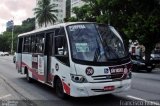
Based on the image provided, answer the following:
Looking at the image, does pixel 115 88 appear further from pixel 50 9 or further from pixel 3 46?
pixel 3 46

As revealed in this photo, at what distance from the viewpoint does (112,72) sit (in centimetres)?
1073

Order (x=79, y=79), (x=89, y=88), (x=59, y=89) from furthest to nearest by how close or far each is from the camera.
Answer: (x=59, y=89), (x=79, y=79), (x=89, y=88)

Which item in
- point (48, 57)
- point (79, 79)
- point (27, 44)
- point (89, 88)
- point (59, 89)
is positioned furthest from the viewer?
point (27, 44)

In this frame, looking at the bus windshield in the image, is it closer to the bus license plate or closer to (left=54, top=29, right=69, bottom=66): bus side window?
(left=54, top=29, right=69, bottom=66): bus side window

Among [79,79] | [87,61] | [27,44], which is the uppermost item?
[27,44]

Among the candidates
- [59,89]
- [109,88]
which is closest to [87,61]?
[109,88]

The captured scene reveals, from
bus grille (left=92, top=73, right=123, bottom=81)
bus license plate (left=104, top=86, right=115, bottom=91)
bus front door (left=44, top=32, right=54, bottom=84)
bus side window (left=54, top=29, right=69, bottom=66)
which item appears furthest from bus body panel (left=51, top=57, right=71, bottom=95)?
bus license plate (left=104, top=86, right=115, bottom=91)

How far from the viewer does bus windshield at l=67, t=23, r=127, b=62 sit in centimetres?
1076

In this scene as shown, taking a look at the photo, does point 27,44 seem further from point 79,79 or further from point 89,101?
point 79,79

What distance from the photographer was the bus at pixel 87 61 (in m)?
10.5

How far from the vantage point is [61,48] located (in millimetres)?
11852

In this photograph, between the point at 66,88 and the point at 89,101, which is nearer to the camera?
the point at 66,88

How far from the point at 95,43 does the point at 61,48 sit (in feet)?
4.50

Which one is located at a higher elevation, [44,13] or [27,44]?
[44,13]
